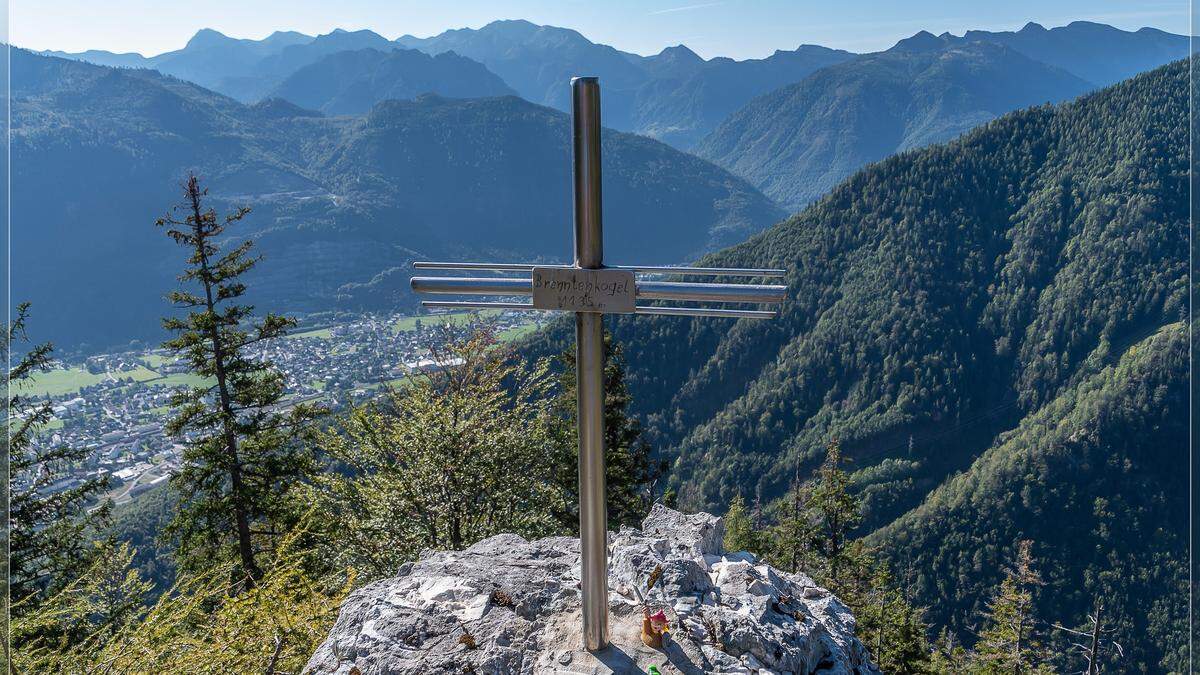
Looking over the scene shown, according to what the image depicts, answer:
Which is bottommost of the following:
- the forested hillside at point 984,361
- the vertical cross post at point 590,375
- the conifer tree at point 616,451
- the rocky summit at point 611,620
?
the forested hillside at point 984,361

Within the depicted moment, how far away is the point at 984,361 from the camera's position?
5694 inches

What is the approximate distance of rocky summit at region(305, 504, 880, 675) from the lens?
5117 mm

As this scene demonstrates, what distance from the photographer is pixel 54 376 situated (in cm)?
11619

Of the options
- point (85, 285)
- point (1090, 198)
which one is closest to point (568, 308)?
point (1090, 198)

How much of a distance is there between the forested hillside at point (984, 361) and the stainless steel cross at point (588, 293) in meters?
73.8

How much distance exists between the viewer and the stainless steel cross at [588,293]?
4.59 metres

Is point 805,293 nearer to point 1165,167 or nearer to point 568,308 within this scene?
point 1165,167

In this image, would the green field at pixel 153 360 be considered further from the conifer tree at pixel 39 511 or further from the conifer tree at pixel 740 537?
the conifer tree at pixel 39 511

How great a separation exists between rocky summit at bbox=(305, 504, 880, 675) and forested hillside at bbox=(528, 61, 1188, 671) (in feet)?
238

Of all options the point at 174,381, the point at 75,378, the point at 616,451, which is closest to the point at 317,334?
the point at 174,381

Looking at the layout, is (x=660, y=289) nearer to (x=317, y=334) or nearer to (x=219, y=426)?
(x=219, y=426)

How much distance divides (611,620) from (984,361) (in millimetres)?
158251

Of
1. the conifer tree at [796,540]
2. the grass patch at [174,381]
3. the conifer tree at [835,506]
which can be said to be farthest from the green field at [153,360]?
the conifer tree at [835,506]

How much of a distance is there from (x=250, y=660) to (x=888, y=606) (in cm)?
2265
